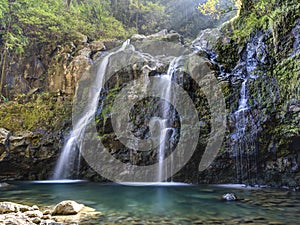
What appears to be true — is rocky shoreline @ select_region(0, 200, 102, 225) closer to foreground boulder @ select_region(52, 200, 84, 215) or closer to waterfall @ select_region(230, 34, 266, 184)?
foreground boulder @ select_region(52, 200, 84, 215)

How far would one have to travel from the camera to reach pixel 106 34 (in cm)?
1978

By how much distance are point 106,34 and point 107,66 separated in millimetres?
6482

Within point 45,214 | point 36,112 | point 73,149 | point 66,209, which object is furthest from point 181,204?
point 36,112

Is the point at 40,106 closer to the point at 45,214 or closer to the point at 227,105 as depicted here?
the point at 227,105

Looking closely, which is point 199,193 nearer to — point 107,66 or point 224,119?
point 224,119

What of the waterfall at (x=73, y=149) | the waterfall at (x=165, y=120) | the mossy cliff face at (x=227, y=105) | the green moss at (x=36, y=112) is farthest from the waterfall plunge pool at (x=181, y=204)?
the green moss at (x=36, y=112)

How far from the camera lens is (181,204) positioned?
6.08m

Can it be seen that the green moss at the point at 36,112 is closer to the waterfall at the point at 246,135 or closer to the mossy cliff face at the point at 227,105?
the mossy cliff face at the point at 227,105

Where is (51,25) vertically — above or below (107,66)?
above

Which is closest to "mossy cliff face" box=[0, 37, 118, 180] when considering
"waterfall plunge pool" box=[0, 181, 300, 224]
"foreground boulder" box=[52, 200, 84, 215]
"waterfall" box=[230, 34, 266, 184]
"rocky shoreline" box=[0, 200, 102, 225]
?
"waterfall plunge pool" box=[0, 181, 300, 224]

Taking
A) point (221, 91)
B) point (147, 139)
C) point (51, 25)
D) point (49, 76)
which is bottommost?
point (147, 139)

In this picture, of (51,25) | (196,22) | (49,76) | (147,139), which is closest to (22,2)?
(51,25)

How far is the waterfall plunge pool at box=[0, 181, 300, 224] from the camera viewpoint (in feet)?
15.5

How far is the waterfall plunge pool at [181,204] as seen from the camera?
4723 mm
